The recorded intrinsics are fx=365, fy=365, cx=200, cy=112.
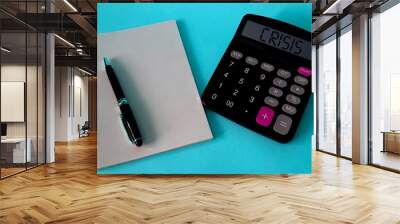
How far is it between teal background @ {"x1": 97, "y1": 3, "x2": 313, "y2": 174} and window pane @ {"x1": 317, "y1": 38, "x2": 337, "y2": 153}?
413cm

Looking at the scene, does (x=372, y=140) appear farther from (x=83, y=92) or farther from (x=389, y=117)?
(x=83, y=92)

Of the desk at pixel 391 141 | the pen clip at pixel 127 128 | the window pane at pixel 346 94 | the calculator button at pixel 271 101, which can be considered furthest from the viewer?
the window pane at pixel 346 94

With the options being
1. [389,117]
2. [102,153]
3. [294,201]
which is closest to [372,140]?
[389,117]

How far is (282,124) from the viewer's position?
274 centimetres

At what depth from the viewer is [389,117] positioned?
511 centimetres

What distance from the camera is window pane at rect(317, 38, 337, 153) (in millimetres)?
6914

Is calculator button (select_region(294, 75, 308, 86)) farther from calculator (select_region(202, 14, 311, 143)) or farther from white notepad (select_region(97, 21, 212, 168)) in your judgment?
white notepad (select_region(97, 21, 212, 168))

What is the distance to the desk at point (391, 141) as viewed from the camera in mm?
5105

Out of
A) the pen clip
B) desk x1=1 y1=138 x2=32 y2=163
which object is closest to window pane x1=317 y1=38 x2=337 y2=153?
the pen clip

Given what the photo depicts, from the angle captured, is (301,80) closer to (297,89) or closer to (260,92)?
(297,89)

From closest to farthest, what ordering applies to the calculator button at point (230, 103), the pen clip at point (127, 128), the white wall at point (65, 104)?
the calculator button at point (230, 103), the pen clip at point (127, 128), the white wall at point (65, 104)

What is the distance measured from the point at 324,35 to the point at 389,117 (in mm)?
2245

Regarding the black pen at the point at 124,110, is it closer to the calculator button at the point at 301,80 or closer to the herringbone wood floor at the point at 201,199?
the herringbone wood floor at the point at 201,199

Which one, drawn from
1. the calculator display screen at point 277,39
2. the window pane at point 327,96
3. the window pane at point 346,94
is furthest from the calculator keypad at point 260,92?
the window pane at point 327,96
